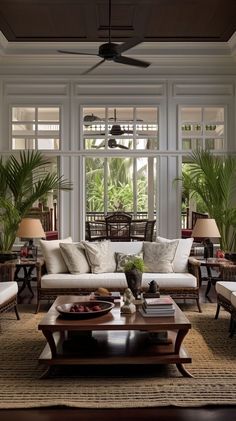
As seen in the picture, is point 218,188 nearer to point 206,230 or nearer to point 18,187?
point 206,230

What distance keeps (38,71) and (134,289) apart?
4.88 metres

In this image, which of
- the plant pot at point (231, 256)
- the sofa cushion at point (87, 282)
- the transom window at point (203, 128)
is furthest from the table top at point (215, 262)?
the transom window at point (203, 128)

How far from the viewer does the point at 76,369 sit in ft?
12.0

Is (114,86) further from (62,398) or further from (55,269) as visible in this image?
(62,398)

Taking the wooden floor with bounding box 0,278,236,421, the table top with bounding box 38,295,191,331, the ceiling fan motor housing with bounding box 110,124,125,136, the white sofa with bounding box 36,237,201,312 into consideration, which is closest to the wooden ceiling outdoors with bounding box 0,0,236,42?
the ceiling fan motor housing with bounding box 110,124,125,136

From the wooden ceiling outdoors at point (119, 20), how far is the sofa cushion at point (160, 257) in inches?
119

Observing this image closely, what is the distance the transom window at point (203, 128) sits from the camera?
8.09 meters

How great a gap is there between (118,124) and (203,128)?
4.58ft

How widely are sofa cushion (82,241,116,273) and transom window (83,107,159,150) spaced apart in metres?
2.53

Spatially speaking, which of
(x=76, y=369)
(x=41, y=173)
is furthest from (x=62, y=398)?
(x=41, y=173)

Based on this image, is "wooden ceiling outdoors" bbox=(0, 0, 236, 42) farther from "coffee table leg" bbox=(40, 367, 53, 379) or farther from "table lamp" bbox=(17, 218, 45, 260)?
"coffee table leg" bbox=(40, 367, 53, 379)

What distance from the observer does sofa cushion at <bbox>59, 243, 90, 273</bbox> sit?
19.1 ft

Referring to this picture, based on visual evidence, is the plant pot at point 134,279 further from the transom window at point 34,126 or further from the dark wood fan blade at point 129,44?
the transom window at point 34,126

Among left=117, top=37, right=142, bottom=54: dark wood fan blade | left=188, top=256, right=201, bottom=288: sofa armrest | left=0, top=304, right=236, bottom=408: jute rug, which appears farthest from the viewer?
left=188, top=256, right=201, bottom=288: sofa armrest
